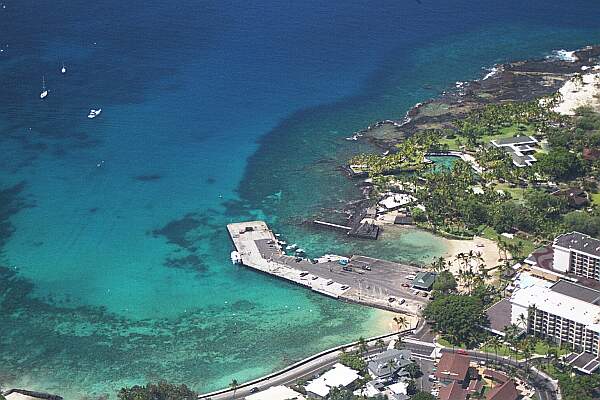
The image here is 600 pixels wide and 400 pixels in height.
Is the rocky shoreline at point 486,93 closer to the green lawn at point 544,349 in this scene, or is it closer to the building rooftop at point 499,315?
the building rooftop at point 499,315

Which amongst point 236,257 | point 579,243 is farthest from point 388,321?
point 579,243

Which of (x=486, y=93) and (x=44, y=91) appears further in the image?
(x=44, y=91)

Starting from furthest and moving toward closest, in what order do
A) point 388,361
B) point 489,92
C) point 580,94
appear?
point 489,92 < point 580,94 < point 388,361

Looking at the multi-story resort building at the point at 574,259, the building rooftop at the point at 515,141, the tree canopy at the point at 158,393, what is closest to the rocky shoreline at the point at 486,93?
the building rooftop at the point at 515,141

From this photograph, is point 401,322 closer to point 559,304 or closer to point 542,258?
point 559,304

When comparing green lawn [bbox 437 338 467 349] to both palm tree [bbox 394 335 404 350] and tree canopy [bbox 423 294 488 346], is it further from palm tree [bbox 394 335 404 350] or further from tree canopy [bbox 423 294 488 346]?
palm tree [bbox 394 335 404 350]

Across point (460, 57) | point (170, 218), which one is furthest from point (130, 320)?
point (460, 57)

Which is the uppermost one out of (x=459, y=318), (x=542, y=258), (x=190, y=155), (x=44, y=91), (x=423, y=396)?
(x=423, y=396)

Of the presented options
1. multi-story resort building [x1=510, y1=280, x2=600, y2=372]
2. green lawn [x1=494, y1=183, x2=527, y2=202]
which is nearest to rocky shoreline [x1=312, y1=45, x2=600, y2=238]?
green lawn [x1=494, y1=183, x2=527, y2=202]
